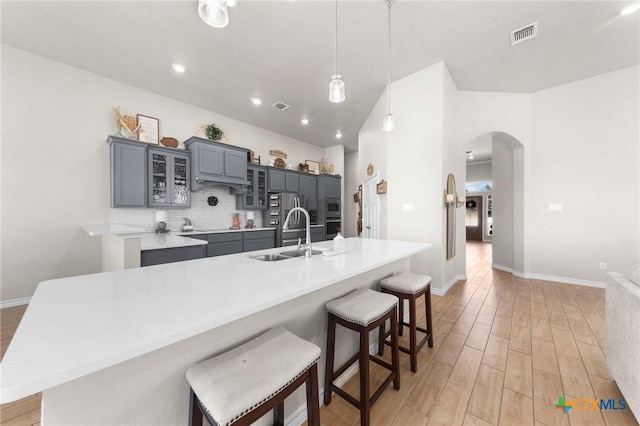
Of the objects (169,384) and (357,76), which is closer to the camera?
(169,384)

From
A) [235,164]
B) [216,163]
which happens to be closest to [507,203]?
[235,164]

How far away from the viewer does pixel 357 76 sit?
11.2 feet

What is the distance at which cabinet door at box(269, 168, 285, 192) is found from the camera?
5102 mm

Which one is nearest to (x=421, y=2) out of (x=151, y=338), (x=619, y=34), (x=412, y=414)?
(x=619, y=34)

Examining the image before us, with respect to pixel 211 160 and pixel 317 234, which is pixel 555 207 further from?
pixel 211 160

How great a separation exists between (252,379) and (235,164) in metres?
4.10

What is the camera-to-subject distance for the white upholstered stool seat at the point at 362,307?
4.35 feet

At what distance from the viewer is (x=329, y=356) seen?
1.44 m

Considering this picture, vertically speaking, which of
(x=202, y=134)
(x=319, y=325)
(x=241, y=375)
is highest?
(x=202, y=134)

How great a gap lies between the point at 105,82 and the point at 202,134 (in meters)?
1.40

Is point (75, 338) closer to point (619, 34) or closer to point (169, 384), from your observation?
point (169, 384)

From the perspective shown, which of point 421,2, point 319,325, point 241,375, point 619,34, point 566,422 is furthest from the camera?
point 619,34

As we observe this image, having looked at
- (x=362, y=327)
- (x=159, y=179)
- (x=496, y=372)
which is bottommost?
(x=496, y=372)

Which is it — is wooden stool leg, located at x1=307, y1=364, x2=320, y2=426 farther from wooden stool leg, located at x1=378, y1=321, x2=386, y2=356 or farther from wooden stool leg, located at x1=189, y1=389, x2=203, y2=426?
wooden stool leg, located at x1=378, y1=321, x2=386, y2=356
